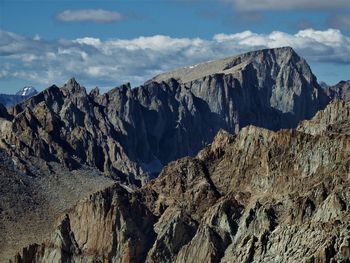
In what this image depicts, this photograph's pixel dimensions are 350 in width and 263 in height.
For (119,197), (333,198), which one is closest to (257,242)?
(333,198)

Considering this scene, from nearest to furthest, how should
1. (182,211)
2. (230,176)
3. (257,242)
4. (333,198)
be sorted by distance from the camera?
(257,242), (333,198), (182,211), (230,176)

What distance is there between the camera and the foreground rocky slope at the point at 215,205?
15012 centimetres

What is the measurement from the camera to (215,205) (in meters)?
163

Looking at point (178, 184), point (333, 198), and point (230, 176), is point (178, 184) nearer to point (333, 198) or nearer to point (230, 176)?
point (230, 176)

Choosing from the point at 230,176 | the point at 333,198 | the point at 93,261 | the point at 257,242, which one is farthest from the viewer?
the point at 230,176

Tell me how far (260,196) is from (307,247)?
75143 mm

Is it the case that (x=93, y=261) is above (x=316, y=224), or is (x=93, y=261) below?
below

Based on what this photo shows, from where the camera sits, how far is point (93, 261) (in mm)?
153250

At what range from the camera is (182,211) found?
163500mm

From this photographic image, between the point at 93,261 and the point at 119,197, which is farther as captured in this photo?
the point at 119,197

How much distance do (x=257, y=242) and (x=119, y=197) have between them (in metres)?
64.9

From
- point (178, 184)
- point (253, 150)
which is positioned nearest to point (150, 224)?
point (178, 184)

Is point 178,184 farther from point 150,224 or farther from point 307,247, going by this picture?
point 307,247

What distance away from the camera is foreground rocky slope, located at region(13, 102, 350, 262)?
150125 millimetres
